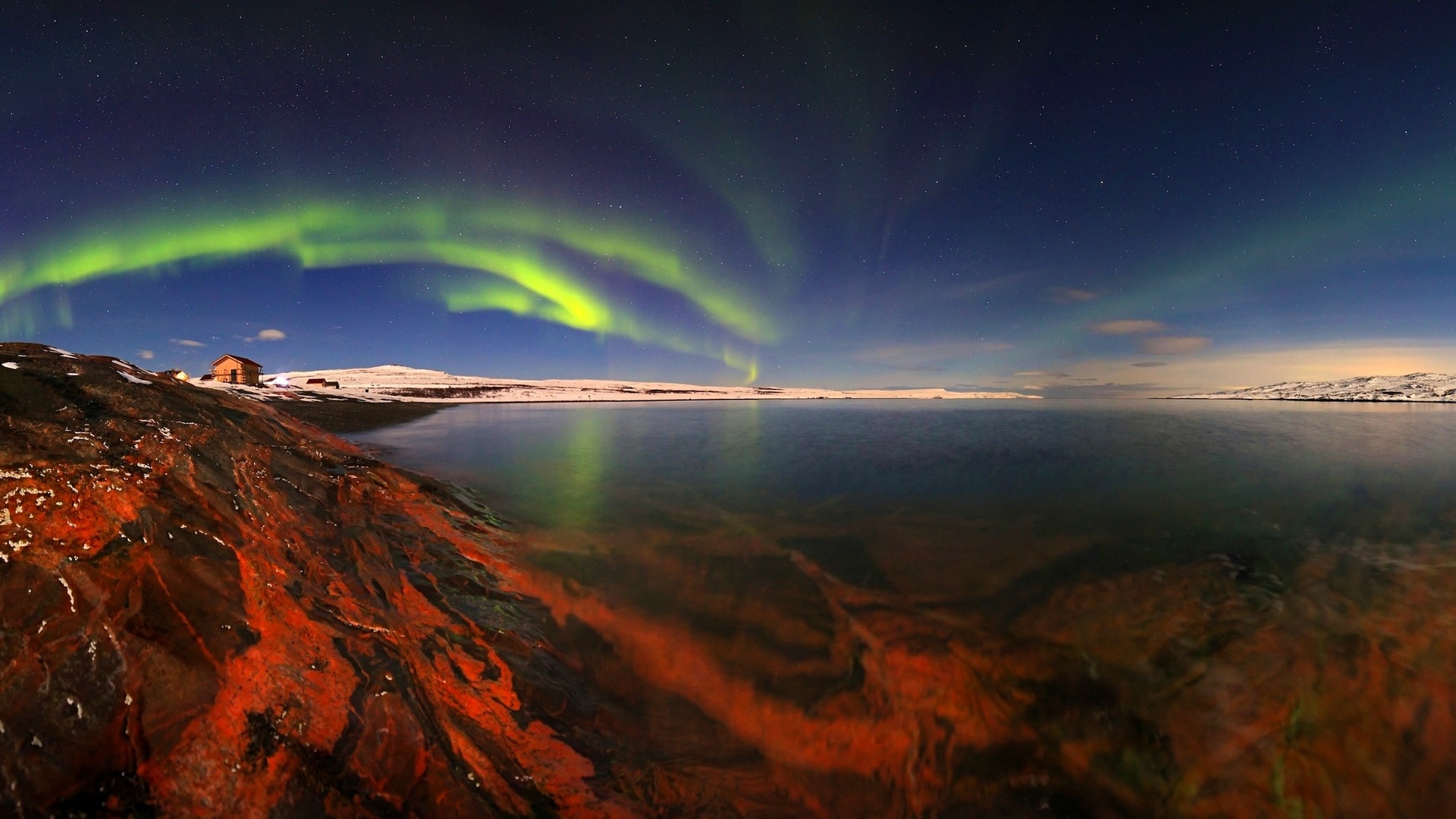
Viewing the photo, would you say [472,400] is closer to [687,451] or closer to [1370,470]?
[687,451]

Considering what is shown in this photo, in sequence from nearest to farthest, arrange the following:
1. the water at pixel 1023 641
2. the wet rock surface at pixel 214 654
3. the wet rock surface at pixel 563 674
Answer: the wet rock surface at pixel 214 654 → the wet rock surface at pixel 563 674 → the water at pixel 1023 641

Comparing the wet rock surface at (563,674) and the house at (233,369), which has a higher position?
the house at (233,369)

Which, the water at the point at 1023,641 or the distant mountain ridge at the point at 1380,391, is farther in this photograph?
the distant mountain ridge at the point at 1380,391

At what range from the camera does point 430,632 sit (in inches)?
163

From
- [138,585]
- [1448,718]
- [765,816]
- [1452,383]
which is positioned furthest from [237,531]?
[1452,383]

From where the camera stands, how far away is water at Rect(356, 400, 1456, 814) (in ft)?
11.7

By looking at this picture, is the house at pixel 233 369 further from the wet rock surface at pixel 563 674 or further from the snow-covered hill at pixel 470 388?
the wet rock surface at pixel 563 674

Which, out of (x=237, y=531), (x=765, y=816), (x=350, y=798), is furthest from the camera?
(x=237, y=531)

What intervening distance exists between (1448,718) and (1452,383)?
154m

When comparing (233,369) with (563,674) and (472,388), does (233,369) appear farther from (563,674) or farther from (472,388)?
(563,674)

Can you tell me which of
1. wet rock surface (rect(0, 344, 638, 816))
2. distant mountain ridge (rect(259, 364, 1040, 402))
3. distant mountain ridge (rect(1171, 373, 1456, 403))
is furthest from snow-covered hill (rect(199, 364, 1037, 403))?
distant mountain ridge (rect(1171, 373, 1456, 403))

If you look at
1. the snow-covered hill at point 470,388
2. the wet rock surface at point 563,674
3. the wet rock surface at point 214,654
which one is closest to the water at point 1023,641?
the wet rock surface at point 563,674

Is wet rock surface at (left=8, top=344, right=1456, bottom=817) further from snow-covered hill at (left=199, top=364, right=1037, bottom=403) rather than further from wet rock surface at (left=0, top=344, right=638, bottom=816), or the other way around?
snow-covered hill at (left=199, top=364, right=1037, bottom=403)

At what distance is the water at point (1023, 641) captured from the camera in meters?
3.56
